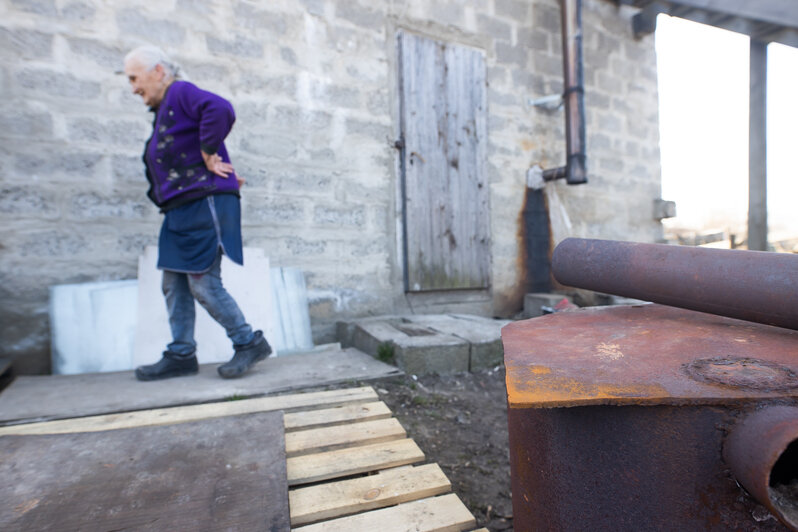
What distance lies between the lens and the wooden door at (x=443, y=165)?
4.00m

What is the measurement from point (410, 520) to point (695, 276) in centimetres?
93

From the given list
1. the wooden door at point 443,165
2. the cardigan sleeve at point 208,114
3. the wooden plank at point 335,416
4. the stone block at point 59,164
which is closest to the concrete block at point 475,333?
the wooden door at point 443,165

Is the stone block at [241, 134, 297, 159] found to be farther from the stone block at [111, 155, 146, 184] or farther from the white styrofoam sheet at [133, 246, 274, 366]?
the white styrofoam sheet at [133, 246, 274, 366]

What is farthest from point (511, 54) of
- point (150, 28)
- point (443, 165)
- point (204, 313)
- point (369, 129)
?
point (204, 313)

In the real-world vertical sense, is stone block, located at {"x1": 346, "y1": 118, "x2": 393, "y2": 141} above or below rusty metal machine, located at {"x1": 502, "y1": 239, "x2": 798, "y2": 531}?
above

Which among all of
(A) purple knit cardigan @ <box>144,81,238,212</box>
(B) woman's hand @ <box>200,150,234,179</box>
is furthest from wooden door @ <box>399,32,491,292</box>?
(A) purple knit cardigan @ <box>144,81,238,212</box>

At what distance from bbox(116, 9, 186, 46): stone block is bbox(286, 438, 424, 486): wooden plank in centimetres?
298

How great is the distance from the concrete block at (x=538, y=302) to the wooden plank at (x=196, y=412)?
247 cm

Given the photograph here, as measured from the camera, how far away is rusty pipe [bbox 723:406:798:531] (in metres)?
0.59

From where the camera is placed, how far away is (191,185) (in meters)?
2.32

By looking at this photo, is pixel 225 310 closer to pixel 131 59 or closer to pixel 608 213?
pixel 131 59

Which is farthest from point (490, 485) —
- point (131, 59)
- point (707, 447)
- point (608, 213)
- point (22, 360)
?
point (608, 213)

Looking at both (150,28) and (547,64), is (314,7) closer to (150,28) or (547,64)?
(150,28)

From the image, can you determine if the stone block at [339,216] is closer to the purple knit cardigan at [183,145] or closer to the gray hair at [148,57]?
the purple knit cardigan at [183,145]
